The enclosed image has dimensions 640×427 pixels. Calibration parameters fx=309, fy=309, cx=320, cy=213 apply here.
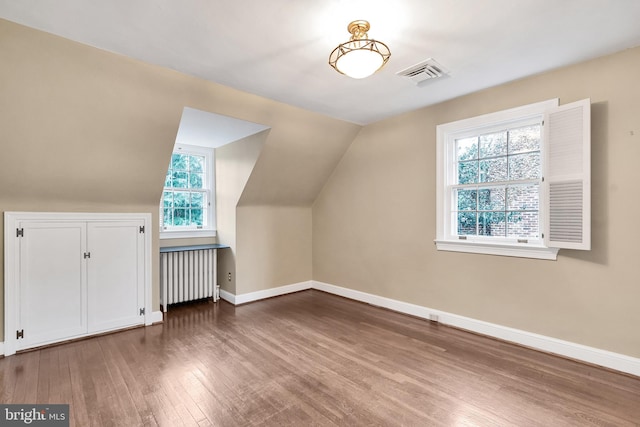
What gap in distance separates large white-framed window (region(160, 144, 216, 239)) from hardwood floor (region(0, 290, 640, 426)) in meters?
1.63

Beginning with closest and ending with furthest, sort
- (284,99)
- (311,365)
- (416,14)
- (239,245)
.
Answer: (416,14) → (311,365) → (284,99) → (239,245)

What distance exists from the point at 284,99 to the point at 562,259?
3.18m

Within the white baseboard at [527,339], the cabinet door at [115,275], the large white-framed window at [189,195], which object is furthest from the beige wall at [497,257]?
the cabinet door at [115,275]

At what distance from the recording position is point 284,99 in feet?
11.3

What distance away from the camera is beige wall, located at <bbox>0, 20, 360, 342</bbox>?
2.35 metres

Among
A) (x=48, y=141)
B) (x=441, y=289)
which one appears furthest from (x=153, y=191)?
(x=441, y=289)

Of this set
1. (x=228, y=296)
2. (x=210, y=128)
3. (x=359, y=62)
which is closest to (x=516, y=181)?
(x=359, y=62)

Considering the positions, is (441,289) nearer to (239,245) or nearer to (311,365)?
(311,365)

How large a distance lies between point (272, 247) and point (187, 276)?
1.30 metres

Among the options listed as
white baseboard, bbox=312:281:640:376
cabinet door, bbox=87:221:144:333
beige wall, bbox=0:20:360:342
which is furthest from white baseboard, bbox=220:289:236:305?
white baseboard, bbox=312:281:640:376

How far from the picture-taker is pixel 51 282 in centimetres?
308

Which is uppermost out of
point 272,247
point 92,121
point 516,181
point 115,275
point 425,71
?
point 425,71

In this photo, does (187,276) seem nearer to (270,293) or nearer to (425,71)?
(270,293)

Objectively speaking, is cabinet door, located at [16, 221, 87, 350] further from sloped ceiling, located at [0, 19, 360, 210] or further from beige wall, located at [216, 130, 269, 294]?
beige wall, located at [216, 130, 269, 294]
